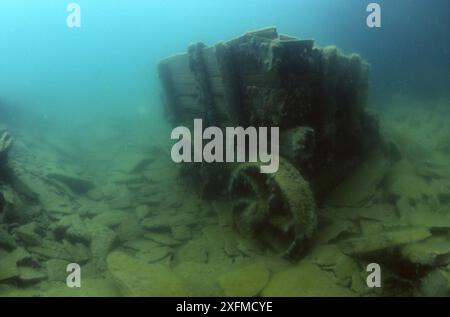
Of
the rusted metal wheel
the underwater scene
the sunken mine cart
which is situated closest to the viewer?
the underwater scene

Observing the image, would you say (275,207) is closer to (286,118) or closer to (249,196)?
(249,196)

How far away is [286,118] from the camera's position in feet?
15.0

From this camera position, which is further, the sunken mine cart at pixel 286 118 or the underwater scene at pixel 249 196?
the sunken mine cart at pixel 286 118

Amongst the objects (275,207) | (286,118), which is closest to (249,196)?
(275,207)

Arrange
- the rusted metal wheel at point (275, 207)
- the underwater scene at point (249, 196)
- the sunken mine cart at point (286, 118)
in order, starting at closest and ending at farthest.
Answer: the underwater scene at point (249, 196)
the rusted metal wheel at point (275, 207)
the sunken mine cart at point (286, 118)

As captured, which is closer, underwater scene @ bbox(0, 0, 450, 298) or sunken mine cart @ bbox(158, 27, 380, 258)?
underwater scene @ bbox(0, 0, 450, 298)

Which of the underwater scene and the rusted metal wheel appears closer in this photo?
the underwater scene

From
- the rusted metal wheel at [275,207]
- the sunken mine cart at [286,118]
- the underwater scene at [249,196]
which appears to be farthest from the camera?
the sunken mine cart at [286,118]

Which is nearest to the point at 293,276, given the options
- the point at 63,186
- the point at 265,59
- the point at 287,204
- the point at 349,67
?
the point at 287,204

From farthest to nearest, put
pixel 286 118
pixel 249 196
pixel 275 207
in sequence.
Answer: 1. pixel 249 196
2. pixel 286 118
3. pixel 275 207

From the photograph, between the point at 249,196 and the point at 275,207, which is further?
the point at 249,196

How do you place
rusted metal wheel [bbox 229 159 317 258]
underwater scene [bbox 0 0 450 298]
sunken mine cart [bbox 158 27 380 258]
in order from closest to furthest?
underwater scene [bbox 0 0 450 298] < rusted metal wheel [bbox 229 159 317 258] < sunken mine cart [bbox 158 27 380 258]

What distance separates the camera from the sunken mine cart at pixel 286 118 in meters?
4.33

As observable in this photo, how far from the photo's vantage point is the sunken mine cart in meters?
4.33
